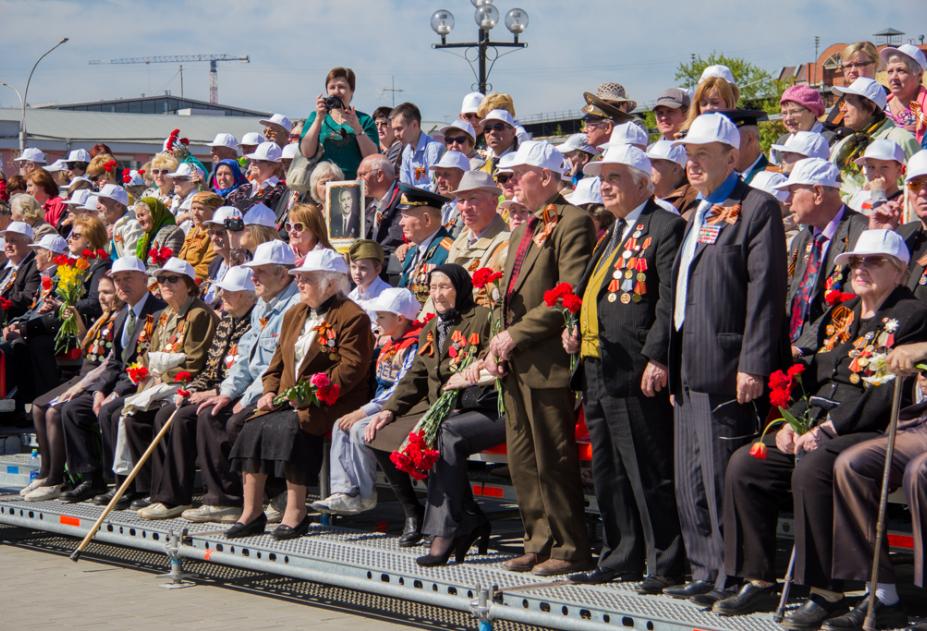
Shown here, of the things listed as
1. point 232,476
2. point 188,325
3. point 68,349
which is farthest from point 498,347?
point 68,349

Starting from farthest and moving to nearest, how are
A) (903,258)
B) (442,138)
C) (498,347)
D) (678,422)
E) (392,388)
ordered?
(442,138), (392,388), (498,347), (678,422), (903,258)

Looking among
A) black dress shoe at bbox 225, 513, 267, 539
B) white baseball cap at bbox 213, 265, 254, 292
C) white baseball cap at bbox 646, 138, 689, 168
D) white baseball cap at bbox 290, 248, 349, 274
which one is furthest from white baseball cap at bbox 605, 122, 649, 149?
black dress shoe at bbox 225, 513, 267, 539

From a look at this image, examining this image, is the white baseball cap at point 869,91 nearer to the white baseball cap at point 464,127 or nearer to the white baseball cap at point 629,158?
the white baseball cap at point 629,158

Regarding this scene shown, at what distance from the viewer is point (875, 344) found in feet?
19.5

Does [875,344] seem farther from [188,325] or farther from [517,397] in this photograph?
[188,325]

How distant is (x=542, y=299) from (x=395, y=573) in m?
1.66

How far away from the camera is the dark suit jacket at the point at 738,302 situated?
6.02 m

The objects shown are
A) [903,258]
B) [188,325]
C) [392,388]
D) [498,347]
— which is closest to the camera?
[903,258]

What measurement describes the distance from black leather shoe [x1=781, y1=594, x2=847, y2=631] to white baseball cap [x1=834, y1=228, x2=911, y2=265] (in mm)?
1499

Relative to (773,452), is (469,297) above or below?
above

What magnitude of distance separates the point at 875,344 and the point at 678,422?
0.99m

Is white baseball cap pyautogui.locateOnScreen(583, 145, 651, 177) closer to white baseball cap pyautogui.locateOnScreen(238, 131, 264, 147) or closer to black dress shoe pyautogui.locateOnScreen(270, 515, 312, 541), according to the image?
black dress shoe pyautogui.locateOnScreen(270, 515, 312, 541)

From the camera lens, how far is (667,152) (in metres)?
7.81

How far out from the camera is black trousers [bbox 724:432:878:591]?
5801mm
